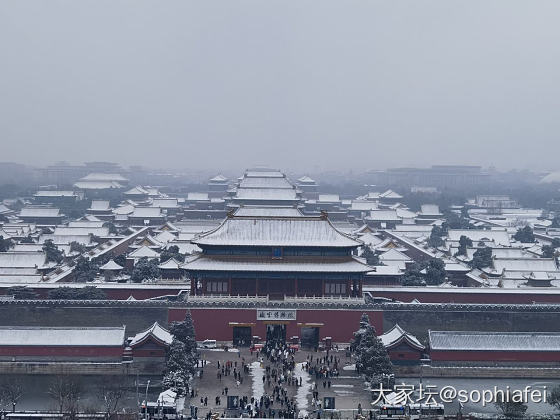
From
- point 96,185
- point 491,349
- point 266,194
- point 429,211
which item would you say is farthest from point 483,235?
point 96,185

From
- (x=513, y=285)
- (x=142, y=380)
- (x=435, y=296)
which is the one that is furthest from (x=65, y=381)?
(x=513, y=285)

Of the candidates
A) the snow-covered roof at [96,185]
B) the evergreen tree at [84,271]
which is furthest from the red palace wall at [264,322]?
the snow-covered roof at [96,185]

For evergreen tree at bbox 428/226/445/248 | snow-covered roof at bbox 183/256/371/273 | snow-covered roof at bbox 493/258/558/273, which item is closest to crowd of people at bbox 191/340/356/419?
snow-covered roof at bbox 183/256/371/273

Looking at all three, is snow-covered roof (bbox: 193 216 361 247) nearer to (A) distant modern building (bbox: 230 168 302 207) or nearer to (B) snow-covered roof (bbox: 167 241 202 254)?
(B) snow-covered roof (bbox: 167 241 202 254)

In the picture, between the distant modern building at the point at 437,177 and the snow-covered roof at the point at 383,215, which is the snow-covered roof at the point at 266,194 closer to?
the snow-covered roof at the point at 383,215

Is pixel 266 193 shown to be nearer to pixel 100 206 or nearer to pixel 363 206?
pixel 100 206
